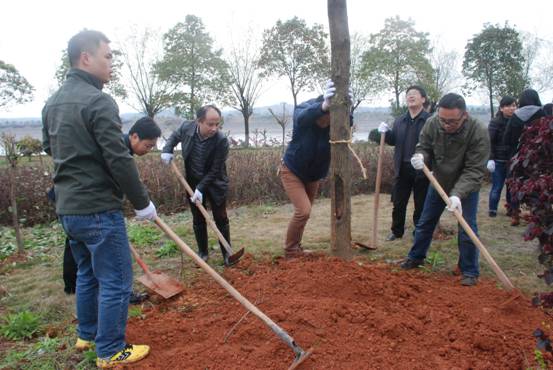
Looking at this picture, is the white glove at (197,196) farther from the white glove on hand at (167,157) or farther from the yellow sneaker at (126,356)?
the yellow sneaker at (126,356)

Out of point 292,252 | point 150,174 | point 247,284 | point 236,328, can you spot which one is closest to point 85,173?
point 236,328

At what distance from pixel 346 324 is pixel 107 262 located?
1.53 metres

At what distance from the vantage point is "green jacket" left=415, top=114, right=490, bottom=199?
3.71 metres

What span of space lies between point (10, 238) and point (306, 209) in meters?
4.56

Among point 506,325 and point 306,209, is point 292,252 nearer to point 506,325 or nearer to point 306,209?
point 306,209

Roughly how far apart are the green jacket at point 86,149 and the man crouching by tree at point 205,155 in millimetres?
1831

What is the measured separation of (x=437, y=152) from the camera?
3.97m

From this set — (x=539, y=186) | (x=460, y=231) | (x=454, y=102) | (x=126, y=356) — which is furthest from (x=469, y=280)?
(x=126, y=356)

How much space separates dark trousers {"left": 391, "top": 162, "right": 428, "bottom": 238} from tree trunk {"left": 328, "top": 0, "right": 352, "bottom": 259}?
67.9 inches

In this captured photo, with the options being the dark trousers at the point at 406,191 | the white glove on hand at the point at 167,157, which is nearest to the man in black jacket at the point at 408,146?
the dark trousers at the point at 406,191

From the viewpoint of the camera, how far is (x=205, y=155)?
14.5 feet

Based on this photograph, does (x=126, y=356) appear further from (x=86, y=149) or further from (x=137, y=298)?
(x=86, y=149)

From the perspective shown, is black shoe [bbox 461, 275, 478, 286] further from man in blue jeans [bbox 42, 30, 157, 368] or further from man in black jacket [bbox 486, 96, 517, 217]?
man in blue jeans [bbox 42, 30, 157, 368]

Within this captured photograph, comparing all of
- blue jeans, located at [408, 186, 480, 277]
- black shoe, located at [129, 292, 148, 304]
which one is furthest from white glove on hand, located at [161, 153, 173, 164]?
blue jeans, located at [408, 186, 480, 277]
